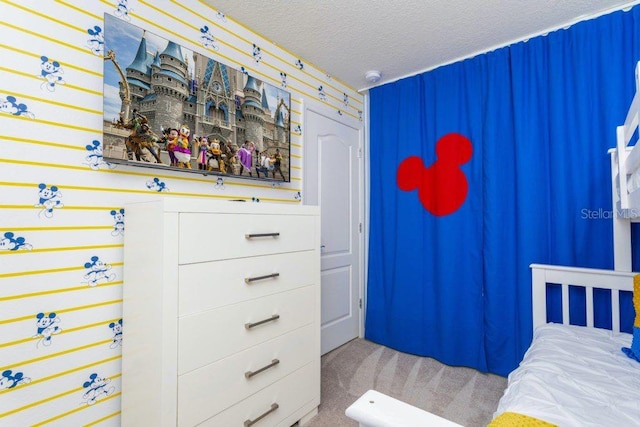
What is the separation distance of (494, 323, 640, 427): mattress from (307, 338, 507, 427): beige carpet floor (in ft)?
2.07

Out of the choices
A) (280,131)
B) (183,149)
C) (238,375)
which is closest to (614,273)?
(238,375)

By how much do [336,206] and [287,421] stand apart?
5.25 feet

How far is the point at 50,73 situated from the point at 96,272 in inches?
32.1

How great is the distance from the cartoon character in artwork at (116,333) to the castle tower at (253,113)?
1.18 meters

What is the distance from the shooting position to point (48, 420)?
1189 millimetres

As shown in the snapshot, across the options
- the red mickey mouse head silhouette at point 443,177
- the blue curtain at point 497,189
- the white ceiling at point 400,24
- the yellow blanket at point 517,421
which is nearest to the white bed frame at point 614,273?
the blue curtain at point 497,189

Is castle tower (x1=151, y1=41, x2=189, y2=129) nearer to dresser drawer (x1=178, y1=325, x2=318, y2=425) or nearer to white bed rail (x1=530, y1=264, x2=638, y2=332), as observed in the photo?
dresser drawer (x1=178, y1=325, x2=318, y2=425)

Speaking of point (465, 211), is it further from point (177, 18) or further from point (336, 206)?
point (177, 18)

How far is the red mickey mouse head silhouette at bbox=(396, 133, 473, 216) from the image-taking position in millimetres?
2354

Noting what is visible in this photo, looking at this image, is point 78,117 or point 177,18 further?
point 177,18

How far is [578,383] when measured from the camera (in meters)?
1.06

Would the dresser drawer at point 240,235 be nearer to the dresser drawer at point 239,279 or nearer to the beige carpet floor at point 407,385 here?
the dresser drawer at point 239,279

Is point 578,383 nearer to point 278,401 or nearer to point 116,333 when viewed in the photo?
point 278,401

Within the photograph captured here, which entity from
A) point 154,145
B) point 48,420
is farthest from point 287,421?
point 154,145
